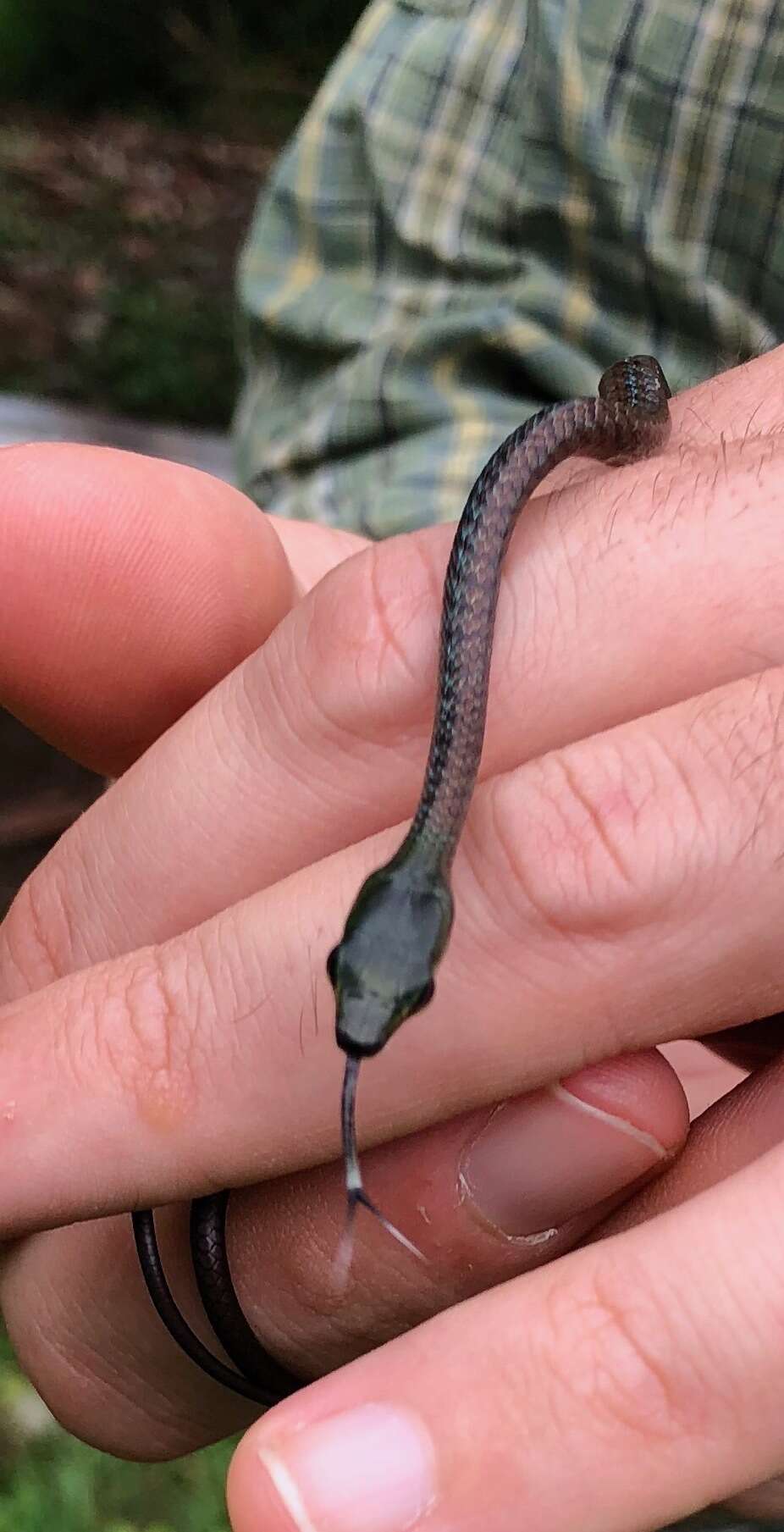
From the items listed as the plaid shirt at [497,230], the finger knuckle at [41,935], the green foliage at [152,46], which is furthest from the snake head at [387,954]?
the green foliage at [152,46]

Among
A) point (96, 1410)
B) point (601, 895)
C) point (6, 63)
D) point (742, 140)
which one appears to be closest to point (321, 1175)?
point (601, 895)

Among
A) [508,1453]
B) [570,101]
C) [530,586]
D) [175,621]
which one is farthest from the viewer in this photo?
[570,101]

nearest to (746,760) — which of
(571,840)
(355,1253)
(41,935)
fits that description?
(571,840)

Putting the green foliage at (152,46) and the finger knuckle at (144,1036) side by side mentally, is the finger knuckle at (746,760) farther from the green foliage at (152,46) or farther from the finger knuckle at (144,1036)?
the green foliage at (152,46)

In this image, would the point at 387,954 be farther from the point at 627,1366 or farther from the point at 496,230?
the point at 496,230

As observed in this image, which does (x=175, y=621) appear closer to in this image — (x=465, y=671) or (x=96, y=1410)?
(x=465, y=671)

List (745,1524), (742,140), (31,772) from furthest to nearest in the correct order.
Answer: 1. (31,772)
2. (742,140)
3. (745,1524)

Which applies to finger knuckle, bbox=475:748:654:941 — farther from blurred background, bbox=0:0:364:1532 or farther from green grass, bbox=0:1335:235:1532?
blurred background, bbox=0:0:364:1532
